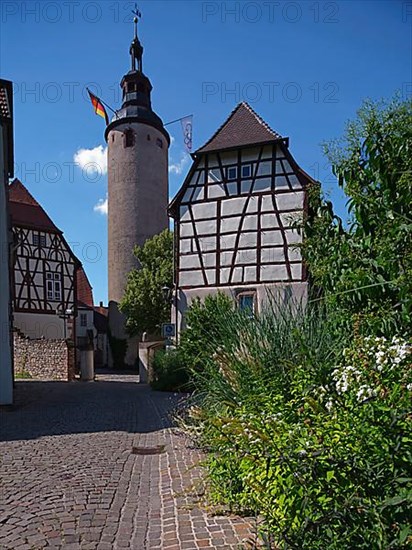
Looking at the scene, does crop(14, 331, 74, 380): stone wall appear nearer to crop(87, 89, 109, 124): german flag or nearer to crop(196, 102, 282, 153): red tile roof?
crop(196, 102, 282, 153): red tile roof

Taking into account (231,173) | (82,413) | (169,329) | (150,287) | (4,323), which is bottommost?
(82,413)

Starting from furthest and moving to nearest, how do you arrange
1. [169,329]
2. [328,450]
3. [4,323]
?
[169,329], [4,323], [328,450]

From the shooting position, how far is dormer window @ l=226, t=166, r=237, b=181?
664 inches

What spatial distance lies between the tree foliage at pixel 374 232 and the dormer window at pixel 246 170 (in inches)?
461

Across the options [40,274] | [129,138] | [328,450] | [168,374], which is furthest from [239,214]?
→ [40,274]

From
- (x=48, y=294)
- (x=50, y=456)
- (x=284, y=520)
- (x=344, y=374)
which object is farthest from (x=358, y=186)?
(x=48, y=294)

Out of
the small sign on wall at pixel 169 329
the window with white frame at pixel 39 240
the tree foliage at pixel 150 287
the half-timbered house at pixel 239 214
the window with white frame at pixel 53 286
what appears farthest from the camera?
the window with white frame at pixel 53 286

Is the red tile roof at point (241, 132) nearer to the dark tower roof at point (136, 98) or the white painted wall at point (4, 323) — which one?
the white painted wall at point (4, 323)

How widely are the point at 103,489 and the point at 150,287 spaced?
21738mm

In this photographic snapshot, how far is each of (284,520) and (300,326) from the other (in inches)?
94.8

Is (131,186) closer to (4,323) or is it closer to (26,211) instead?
(26,211)

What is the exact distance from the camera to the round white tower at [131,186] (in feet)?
95.9

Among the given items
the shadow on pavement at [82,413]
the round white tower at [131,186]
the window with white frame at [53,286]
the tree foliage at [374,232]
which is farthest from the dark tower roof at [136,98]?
the tree foliage at [374,232]

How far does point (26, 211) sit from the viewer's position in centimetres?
2852
